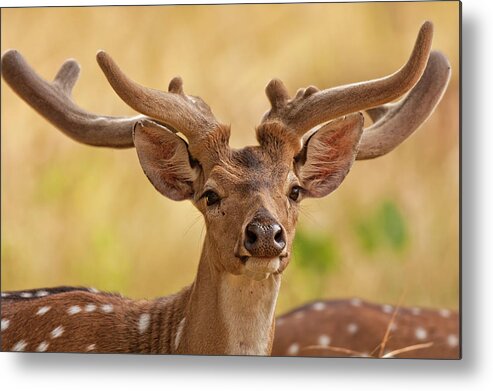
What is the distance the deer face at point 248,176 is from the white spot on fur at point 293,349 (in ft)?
2.96

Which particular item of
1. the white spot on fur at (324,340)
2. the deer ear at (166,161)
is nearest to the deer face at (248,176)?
the deer ear at (166,161)

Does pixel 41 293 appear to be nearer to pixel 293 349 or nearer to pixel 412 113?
pixel 293 349

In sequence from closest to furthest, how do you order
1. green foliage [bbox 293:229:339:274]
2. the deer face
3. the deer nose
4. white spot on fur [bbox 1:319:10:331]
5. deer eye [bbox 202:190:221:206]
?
1. the deer nose
2. the deer face
3. deer eye [bbox 202:190:221:206]
4. white spot on fur [bbox 1:319:10:331]
5. green foliage [bbox 293:229:339:274]

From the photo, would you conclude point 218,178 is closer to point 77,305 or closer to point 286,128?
point 286,128

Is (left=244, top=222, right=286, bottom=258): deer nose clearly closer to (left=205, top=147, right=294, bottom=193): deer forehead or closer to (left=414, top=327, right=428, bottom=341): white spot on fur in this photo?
(left=205, top=147, right=294, bottom=193): deer forehead

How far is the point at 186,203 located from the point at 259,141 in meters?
A: 0.63

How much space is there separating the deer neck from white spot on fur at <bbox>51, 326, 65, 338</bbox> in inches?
19.5

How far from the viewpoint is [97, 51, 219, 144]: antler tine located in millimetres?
4250

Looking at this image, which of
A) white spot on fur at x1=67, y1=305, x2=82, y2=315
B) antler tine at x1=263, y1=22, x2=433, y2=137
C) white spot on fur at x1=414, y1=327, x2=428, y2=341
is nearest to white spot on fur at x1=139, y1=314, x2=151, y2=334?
white spot on fur at x1=67, y1=305, x2=82, y2=315

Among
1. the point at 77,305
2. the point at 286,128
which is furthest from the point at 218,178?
the point at 77,305

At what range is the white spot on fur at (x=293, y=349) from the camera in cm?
521

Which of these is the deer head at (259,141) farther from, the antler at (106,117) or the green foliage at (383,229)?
the green foliage at (383,229)

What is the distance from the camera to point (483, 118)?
4.64m

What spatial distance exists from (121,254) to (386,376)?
109cm
